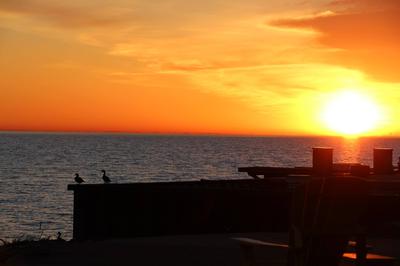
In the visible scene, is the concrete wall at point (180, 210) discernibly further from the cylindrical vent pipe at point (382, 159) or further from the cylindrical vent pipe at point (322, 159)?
the cylindrical vent pipe at point (382, 159)

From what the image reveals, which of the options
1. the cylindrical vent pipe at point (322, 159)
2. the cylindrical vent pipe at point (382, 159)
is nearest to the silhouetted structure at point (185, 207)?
the cylindrical vent pipe at point (322, 159)

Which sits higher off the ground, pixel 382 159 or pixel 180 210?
pixel 382 159

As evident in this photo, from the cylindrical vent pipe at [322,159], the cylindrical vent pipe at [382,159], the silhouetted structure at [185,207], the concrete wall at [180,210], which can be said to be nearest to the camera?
the cylindrical vent pipe at [322,159]

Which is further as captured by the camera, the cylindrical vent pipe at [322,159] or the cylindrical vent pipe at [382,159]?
the cylindrical vent pipe at [382,159]

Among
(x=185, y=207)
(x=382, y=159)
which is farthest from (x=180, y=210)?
(x=382, y=159)

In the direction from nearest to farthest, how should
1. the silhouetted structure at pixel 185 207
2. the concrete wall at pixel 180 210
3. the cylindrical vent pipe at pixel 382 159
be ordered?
1. the silhouetted structure at pixel 185 207
2. the concrete wall at pixel 180 210
3. the cylindrical vent pipe at pixel 382 159

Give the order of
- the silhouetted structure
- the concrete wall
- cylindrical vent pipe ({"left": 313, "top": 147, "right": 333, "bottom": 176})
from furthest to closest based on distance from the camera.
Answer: the concrete wall < the silhouetted structure < cylindrical vent pipe ({"left": 313, "top": 147, "right": 333, "bottom": 176})

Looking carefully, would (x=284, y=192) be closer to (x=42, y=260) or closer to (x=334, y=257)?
(x=42, y=260)

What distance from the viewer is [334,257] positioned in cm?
751

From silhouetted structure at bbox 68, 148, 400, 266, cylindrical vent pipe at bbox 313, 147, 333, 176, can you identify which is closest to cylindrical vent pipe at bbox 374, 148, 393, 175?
silhouetted structure at bbox 68, 148, 400, 266

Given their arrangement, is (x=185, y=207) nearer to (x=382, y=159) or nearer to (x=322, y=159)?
(x=322, y=159)

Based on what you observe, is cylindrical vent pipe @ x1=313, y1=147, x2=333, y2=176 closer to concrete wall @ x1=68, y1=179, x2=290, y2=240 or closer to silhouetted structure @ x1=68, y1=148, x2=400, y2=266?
silhouetted structure @ x1=68, y1=148, x2=400, y2=266

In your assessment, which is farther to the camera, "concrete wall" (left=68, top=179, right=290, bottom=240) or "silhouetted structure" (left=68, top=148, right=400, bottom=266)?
"concrete wall" (left=68, top=179, right=290, bottom=240)

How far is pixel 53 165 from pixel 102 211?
106 meters
